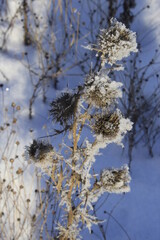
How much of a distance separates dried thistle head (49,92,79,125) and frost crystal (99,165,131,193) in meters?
0.28

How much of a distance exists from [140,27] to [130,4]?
0.88ft

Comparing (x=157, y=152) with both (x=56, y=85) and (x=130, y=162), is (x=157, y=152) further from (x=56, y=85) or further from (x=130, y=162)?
(x=56, y=85)

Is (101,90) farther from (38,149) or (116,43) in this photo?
(38,149)

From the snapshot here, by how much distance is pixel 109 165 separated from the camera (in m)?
2.72

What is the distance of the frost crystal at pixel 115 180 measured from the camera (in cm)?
134

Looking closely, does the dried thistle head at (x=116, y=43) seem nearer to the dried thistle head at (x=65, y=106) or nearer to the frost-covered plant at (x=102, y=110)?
the frost-covered plant at (x=102, y=110)

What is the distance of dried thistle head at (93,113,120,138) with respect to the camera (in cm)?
121

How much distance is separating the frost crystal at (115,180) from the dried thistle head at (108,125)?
206mm

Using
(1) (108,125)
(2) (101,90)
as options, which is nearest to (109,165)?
(1) (108,125)

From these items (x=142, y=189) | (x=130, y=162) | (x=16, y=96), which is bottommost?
(x=142, y=189)

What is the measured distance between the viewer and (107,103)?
1166 mm

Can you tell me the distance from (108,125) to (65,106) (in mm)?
158

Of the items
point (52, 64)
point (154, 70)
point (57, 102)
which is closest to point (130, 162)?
point (154, 70)

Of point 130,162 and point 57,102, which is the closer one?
point 57,102
